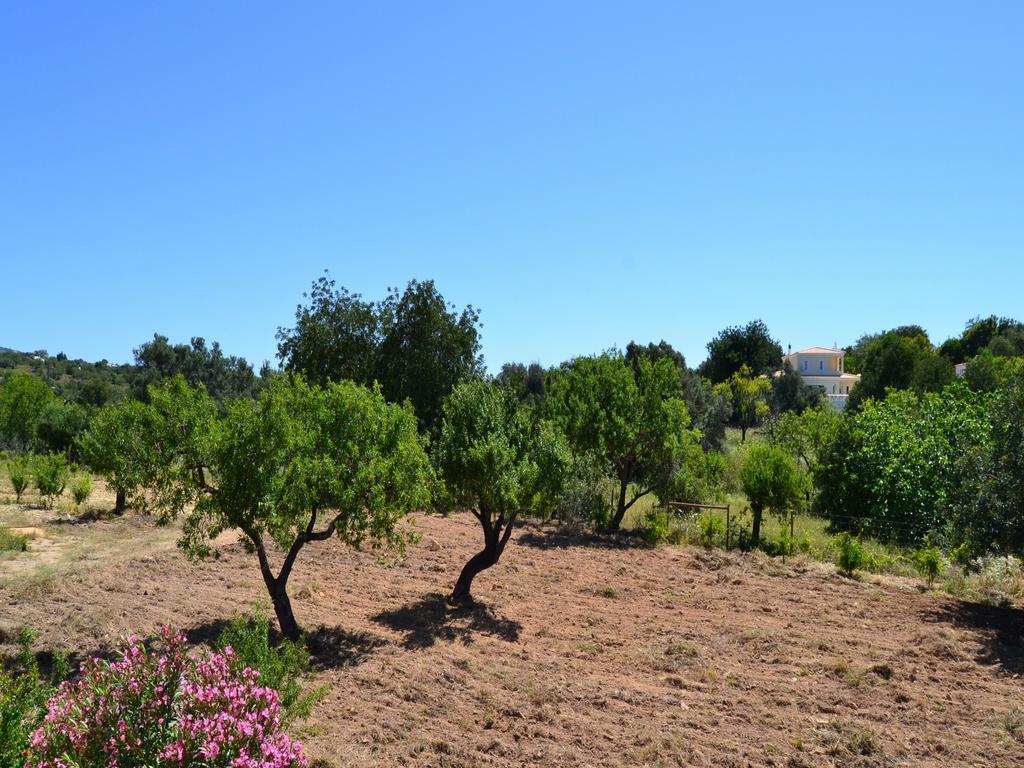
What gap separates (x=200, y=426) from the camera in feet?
38.0

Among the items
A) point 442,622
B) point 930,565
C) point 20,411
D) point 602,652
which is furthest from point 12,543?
point 20,411

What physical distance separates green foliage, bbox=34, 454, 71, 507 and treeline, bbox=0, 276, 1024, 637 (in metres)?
1.03

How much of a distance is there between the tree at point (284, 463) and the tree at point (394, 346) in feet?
50.4

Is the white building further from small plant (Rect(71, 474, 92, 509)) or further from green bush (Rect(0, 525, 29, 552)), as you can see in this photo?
green bush (Rect(0, 525, 29, 552))

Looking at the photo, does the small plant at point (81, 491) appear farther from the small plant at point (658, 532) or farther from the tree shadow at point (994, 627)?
the tree shadow at point (994, 627)

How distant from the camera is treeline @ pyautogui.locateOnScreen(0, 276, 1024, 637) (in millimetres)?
11445

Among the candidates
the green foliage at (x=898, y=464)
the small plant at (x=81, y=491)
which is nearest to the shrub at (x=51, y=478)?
the small plant at (x=81, y=491)

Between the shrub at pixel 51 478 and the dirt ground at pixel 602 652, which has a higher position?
the shrub at pixel 51 478

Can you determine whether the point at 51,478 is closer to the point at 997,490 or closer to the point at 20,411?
the point at 20,411

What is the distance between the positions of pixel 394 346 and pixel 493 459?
1572cm

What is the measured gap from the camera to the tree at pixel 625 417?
73.3ft

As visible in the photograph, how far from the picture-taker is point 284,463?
37.7 ft

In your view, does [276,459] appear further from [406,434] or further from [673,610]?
[673,610]

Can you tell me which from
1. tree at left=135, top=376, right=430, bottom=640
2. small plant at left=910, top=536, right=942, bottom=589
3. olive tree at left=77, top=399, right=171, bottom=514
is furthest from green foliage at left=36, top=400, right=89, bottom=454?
small plant at left=910, top=536, right=942, bottom=589
